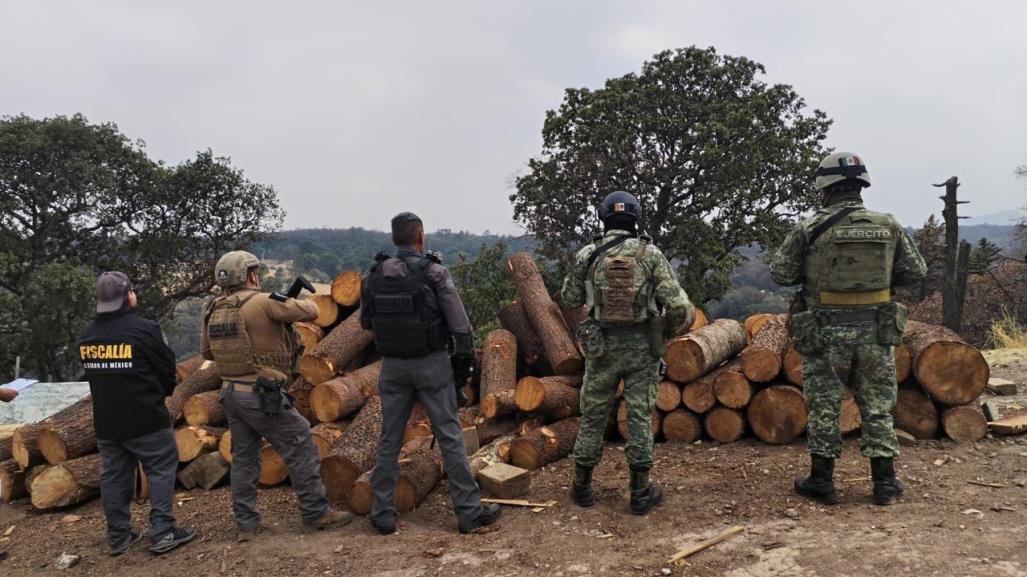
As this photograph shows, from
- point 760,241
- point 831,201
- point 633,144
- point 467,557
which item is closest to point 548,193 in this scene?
point 633,144

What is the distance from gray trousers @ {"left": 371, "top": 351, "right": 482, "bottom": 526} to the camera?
398cm

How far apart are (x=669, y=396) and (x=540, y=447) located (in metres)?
1.28

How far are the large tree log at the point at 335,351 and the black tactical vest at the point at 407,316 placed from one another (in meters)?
2.16

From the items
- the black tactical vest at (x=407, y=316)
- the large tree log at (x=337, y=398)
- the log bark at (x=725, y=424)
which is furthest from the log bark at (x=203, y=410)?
the log bark at (x=725, y=424)

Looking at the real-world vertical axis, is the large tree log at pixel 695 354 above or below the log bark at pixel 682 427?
above

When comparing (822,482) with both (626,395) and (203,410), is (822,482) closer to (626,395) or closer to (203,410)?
(626,395)

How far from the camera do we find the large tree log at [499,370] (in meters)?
5.75

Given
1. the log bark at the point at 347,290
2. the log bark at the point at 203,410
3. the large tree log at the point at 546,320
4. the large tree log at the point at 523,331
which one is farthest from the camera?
the log bark at the point at 347,290

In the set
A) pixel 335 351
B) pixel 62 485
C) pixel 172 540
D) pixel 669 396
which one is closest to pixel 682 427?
pixel 669 396

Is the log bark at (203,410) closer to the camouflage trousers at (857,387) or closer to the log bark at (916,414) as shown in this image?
the camouflage trousers at (857,387)

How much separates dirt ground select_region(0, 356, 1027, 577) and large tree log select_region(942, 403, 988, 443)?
0.11 metres

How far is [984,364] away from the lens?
191 inches

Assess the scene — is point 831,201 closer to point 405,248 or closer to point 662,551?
point 662,551

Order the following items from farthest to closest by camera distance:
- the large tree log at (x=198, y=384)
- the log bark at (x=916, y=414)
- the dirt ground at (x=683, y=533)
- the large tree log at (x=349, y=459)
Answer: the large tree log at (x=198, y=384) < the log bark at (x=916, y=414) < the large tree log at (x=349, y=459) < the dirt ground at (x=683, y=533)
